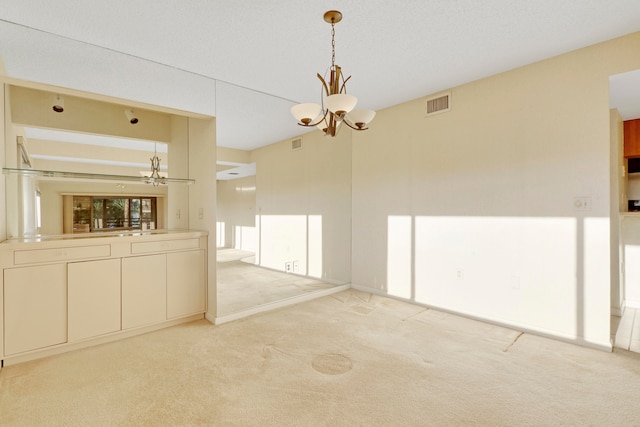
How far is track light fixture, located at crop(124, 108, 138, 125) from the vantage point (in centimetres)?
314

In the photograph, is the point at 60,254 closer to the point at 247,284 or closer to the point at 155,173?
the point at 155,173

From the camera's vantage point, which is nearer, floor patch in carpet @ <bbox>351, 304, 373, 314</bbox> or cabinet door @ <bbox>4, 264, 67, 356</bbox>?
cabinet door @ <bbox>4, 264, 67, 356</bbox>

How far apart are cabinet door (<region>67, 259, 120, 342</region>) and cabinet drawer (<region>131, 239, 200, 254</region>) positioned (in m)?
0.21

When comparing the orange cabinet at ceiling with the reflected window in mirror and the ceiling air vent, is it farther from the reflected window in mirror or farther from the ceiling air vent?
the reflected window in mirror

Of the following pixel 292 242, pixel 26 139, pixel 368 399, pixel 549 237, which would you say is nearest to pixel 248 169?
pixel 292 242

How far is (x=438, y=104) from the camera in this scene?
3777 millimetres

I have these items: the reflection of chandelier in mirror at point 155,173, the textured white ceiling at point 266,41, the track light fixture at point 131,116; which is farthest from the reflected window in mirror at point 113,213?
the textured white ceiling at point 266,41

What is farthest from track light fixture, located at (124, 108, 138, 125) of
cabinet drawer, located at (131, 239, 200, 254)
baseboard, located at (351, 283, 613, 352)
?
baseboard, located at (351, 283, 613, 352)

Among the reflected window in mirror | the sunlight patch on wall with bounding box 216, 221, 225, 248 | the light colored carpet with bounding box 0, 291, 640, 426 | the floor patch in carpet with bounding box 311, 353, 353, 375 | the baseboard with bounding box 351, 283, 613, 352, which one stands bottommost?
the light colored carpet with bounding box 0, 291, 640, 426

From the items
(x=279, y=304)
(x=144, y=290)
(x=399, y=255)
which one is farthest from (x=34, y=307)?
(x=399, y=255)

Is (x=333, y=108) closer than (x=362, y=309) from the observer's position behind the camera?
Yes

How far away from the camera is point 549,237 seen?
2.98 meters

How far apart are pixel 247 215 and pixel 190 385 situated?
2072mm

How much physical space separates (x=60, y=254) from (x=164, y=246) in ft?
2.76
